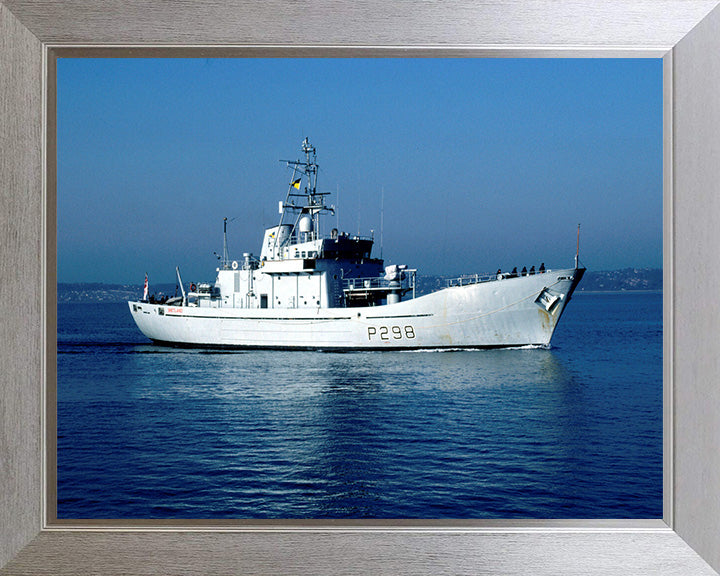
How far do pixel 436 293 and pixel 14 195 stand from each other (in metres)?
9.80

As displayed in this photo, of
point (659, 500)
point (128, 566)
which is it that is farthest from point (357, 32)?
point (659, 500)

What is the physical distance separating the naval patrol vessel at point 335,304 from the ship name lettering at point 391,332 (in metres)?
0.02

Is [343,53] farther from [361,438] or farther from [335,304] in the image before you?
[335,304]

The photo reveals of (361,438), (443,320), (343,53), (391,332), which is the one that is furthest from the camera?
(391,332)

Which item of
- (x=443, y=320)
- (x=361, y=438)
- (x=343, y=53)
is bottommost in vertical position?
(x=361, y=438)

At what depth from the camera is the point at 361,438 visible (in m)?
6.98

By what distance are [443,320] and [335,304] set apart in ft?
8.06

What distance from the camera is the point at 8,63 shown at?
1835mm

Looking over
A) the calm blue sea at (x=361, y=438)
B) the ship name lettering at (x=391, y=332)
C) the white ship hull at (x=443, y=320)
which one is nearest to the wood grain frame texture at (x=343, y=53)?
the calm blue sea at (x=361, y=438)

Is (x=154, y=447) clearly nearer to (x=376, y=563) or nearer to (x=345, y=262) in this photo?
(x=376, y=563)

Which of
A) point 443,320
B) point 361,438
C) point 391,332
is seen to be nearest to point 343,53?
point 361,438

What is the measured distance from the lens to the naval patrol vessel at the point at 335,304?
37.6 feet

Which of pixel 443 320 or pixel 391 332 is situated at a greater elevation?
pixel 443 320

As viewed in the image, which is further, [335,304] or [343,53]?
[335,304]
